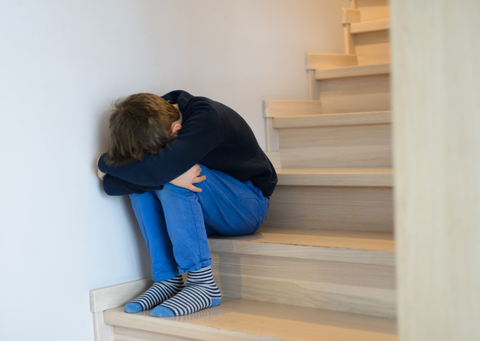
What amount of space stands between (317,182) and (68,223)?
30.1 inches

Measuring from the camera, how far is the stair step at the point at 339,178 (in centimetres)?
140

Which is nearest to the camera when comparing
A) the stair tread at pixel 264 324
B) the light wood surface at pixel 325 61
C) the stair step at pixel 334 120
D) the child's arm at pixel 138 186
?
the stair tread at pixel 264 324

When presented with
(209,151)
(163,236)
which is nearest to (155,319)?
(163,236)

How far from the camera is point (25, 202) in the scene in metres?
1.18

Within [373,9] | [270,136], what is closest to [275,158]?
[270,136]

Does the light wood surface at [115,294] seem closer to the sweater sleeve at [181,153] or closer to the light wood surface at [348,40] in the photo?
the sweater sleeve at [181,153]

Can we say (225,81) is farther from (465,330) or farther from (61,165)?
(465,330)

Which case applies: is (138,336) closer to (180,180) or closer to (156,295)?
(156,295)

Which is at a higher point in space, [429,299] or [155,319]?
[429,299]

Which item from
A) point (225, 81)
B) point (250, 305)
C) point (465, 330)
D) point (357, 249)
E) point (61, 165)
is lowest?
point (250, 305)

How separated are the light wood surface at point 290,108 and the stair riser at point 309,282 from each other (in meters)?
0.74

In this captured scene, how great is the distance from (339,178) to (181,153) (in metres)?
0.54

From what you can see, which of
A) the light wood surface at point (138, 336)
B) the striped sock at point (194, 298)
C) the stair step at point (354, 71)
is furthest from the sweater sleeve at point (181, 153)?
the stair step at point (354, 71)

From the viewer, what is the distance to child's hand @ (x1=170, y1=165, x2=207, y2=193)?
124 cm
